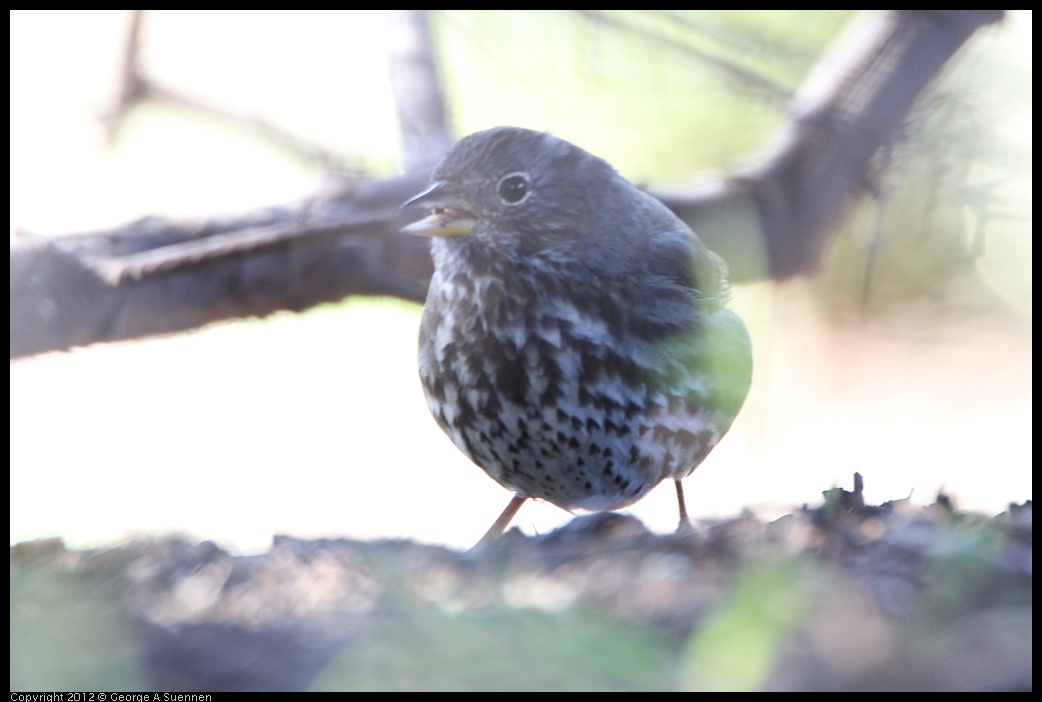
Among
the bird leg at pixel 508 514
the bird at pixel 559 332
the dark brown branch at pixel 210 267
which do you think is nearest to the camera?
the bird at pixel 559 332

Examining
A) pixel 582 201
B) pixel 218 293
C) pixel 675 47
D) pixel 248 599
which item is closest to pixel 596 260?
pixel 582 201

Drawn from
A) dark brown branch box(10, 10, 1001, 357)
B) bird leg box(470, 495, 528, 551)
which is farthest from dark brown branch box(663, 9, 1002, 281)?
bird leg box(470, 495, 528, 551)

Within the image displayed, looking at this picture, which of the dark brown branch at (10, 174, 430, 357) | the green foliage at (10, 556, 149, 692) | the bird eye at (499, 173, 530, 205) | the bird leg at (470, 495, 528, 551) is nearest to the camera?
the green foliage at (10, 556, 149, 692)

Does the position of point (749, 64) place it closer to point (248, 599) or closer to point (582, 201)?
point (582, 201)

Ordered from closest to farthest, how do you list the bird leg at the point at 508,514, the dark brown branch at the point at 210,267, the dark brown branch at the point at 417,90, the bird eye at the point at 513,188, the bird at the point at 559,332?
the bird at the point at 559,332, the bird eye at the point at 513,188, the dark brown branch at the point at 210,267, the bird leg at the point at 508,514, the dark brown branch at the point at 417,90

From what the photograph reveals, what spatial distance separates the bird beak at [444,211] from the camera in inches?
135

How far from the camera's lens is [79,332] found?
12.3 ft

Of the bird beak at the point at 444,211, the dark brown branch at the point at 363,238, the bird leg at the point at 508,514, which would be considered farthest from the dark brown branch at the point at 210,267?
the bird leg at the point at 508,514

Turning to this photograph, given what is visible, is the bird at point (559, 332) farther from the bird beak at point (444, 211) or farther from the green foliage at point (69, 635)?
the green foliage at point (69, 635)

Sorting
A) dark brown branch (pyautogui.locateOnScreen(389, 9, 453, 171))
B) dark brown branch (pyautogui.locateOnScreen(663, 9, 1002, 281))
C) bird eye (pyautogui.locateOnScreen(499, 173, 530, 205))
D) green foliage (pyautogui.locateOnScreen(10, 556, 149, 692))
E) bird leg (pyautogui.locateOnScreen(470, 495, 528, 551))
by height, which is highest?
dark brown branch (pyautogui.locateOnScreen(389, 9, 453, 171))

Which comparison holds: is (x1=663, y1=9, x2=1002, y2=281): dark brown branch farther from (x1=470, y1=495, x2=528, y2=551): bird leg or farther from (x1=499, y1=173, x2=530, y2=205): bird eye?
(x1=470, y1=495, x2=528, y2=551): bird leg

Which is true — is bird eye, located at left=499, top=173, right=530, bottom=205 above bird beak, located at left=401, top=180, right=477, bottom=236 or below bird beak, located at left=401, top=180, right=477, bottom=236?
above

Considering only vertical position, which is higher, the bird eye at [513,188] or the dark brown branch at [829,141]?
the dark brown branch at [829,141]

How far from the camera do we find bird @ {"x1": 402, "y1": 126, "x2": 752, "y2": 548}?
3340mm
